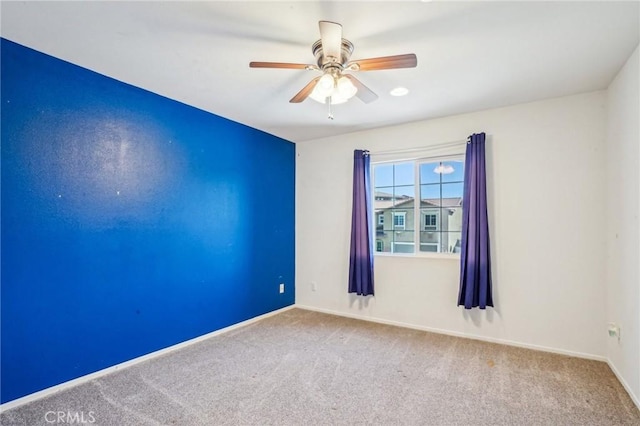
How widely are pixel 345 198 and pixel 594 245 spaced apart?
2586 mm

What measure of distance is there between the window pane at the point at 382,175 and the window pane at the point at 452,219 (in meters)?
0.77

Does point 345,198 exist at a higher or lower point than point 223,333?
higher

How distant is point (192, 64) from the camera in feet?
7.89

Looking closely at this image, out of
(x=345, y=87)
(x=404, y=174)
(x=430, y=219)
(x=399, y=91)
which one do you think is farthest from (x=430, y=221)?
(x=345, y=87)

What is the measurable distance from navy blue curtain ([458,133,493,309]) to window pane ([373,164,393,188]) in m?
0.99

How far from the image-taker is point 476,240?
127 inches

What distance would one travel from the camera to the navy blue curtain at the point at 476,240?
3184 mm

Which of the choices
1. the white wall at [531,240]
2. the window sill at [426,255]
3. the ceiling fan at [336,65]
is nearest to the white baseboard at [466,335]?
the white wall at [531,240]

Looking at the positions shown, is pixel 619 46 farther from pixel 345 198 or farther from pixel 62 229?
pixel 62 229

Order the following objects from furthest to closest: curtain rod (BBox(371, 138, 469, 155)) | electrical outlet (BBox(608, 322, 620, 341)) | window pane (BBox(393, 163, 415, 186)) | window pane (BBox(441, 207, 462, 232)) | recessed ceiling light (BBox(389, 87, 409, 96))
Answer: window pane (BBox(393, 163, 415, 186)), window pane (BBox(441, 207, 462, 232)), curtain rod (BBox(371, 138, 469, 155)), recessed ceiling light (BBox(389, 87, 409, 96)), electrical outlet (BBox(608, 322, 620, 341))

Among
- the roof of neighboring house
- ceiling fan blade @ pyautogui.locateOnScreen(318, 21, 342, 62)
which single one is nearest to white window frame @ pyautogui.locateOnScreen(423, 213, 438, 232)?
the roof of neighboring house

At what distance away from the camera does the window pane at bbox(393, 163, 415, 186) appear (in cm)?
387

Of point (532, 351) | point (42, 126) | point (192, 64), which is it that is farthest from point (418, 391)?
point (42, 126)

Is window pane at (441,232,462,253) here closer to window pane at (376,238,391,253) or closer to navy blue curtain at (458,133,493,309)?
navy blue curtain at (458,133,493,309)
